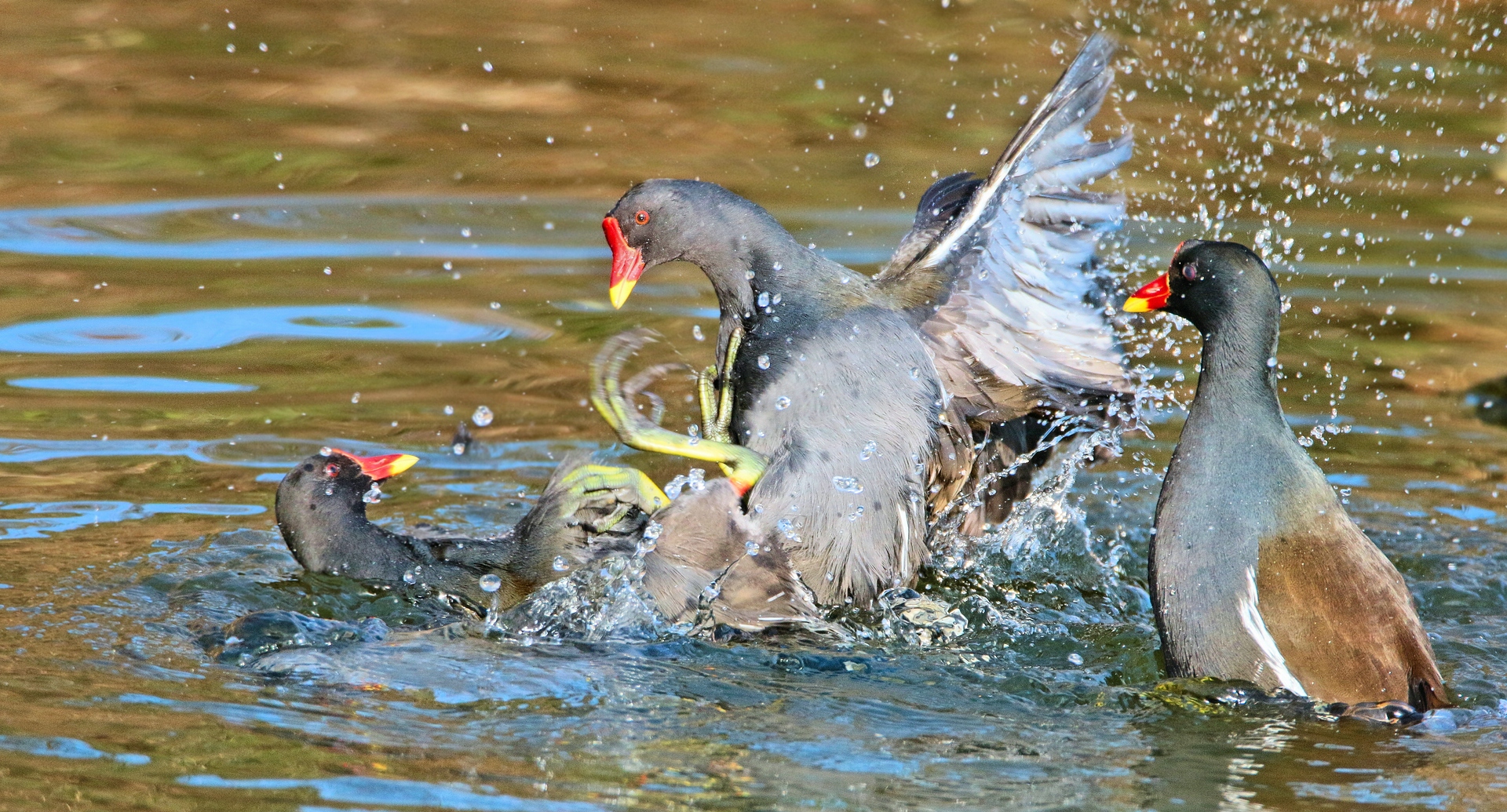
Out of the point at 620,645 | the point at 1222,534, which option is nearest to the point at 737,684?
the point at 620,645

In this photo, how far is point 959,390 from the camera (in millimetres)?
4316

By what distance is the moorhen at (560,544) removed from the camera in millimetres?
3867

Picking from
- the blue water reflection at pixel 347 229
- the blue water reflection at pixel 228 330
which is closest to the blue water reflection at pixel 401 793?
the blue water reflection at pixel 228 330

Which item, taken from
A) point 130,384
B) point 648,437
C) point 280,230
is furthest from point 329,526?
point 280,230

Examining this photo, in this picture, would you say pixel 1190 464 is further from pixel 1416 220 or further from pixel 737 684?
pixel 1416 220

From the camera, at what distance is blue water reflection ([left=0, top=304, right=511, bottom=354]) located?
5.79 m

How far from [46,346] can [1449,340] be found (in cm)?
507

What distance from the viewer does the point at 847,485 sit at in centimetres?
398

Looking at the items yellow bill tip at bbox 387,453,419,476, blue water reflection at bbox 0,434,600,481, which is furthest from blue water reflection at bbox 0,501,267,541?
yellow bill tip at bbox 387,453,419,476

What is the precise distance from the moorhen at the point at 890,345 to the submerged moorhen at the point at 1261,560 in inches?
27.1

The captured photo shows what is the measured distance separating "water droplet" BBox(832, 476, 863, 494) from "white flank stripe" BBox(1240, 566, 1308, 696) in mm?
935

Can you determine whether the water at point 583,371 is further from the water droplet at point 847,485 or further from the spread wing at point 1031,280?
the spread wing at point 1031,280

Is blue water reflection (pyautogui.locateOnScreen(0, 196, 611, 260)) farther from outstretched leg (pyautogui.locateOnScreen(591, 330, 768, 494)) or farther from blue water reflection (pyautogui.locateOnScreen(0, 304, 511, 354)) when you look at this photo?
outstretched leg (pyautogui.locateOnScreen(591, 330, 768, 494))

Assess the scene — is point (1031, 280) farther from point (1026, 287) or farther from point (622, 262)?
point (622, 262)
